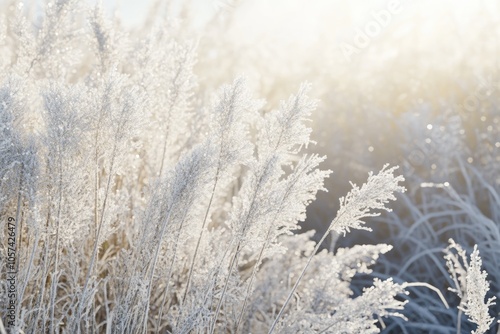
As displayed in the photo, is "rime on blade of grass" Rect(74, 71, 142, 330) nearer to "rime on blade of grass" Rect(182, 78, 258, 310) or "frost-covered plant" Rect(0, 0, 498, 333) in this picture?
"frost-covered plant" Rect(0, 0, 498, 333)

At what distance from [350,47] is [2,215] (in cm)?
287

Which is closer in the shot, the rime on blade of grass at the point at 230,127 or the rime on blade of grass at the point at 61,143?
the rime on blade of grass at the point at 61,143

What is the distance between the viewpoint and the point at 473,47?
409 centimetres

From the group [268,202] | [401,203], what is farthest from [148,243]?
[401,203]

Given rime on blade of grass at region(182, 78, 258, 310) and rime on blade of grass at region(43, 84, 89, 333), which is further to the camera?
rime on blade of grass at region(182, 78, 258, 310)

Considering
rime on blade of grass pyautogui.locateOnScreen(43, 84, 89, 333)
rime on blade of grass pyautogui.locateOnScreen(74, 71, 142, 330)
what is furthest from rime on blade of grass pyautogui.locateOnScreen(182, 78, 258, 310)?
rime on blade of grass pyautogui.locateOnScreen(43, 84, 89, 333)

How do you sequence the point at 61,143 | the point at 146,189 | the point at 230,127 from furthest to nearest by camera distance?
the point at 146,189 < the point at 230,127 < the point at 61,143

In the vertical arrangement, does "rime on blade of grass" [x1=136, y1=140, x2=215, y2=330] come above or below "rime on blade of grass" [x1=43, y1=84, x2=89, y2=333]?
below

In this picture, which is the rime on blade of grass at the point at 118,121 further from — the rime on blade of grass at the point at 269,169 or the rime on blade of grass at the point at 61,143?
the rime on blade of grass at the point at 269,169

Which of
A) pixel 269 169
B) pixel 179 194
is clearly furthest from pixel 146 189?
pixel 269 169

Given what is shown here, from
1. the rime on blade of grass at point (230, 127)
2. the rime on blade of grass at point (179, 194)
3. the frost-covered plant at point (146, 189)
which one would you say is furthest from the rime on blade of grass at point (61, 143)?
the rime on blade of grass at point (230, 127)

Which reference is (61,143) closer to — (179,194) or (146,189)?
(179,194)

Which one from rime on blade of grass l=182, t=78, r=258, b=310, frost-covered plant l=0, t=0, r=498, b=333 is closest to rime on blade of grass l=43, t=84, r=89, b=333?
frost-covered plant l=0, t=0, r=498, b=333

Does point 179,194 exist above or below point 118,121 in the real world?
below
